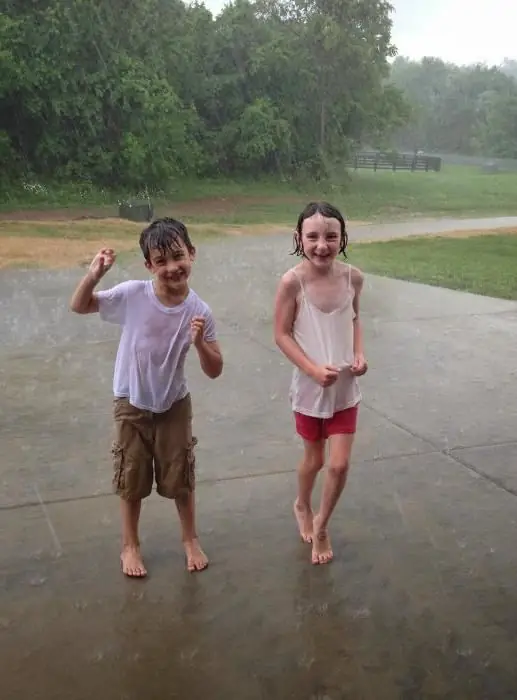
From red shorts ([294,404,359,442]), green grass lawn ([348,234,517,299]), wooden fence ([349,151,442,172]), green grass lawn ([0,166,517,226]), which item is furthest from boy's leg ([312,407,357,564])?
wooden fence ([349,151,442,172])

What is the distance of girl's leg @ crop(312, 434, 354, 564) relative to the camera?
2.60m

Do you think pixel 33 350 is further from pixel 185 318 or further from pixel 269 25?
pixel 269 25

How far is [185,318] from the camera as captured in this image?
249cm

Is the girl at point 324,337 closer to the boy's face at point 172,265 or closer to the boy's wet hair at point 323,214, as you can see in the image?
the boy's wet hair at point 323,214

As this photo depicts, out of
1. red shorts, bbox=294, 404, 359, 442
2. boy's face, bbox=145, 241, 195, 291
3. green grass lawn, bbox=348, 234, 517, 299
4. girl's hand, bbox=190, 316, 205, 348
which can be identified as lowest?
green grass lawn, bbox=348, 234, 517, 299

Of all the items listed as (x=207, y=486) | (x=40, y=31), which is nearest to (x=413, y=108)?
(x=40, y=31)

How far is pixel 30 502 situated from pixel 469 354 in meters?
3.11

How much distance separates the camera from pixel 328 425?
267cm

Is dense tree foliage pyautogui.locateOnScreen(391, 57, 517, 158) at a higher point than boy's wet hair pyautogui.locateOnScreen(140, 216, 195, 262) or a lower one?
lower

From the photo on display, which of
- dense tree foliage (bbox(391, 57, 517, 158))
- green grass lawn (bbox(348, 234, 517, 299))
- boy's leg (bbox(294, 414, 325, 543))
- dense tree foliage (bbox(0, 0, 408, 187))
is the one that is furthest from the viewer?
dense tree foliage (bbox(391, 57, 517, 158))

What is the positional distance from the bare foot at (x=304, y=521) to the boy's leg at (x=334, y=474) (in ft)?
Result: 0.34

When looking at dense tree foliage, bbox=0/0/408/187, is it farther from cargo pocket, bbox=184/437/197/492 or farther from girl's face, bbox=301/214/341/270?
cargo pocket, bbox=184/437/197/492

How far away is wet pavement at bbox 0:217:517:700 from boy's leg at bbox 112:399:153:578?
2.7 inches

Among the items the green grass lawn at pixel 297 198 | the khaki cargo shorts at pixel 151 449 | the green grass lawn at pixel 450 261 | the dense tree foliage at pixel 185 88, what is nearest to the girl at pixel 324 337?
the khaki cargo shorts at pixel 151 449
